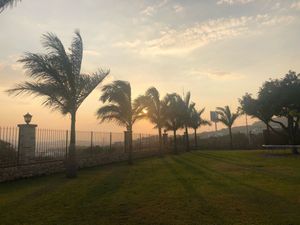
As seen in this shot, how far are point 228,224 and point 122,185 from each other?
601 cm

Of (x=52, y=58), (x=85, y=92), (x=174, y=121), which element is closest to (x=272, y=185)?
(x=85, y=92)

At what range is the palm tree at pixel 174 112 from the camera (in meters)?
33.2

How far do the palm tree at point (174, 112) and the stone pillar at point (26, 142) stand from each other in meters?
18.6

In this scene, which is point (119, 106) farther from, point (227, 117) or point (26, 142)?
point (227, 117)

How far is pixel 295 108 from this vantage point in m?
26.6

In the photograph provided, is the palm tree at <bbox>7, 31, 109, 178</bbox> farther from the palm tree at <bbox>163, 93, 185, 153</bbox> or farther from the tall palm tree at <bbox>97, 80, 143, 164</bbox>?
the palm tree at <bbox>163, 93, 185, 153</bbox>

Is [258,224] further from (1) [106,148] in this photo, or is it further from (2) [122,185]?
(1) [106,148]

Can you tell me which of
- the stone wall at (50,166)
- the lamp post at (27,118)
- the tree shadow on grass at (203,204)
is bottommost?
the tree shadow on grass at (203,204)

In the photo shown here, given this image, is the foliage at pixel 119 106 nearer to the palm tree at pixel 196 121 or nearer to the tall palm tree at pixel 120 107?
the tall palm tree at pixel 120 107

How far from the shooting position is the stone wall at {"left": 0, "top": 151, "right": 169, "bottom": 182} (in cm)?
1311

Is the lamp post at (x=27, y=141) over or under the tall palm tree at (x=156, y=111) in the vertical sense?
under

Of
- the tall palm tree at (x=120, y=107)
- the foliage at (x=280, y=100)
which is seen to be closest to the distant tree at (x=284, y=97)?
the foliage at (x=280, y=100)

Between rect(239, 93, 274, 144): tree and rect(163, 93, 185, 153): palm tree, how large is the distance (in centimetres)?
772

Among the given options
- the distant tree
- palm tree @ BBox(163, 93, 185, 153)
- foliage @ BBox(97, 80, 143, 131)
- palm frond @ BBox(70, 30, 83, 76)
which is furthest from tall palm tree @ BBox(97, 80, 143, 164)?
the distant tree
